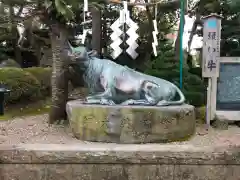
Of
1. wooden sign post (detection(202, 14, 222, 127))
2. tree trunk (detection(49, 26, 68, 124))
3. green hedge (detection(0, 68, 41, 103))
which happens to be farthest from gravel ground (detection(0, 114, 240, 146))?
wooden sign post (detection(202, 14, 222, 127))

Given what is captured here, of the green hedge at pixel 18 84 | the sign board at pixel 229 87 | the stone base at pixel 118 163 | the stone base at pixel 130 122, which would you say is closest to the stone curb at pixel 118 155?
the stone base at pixel 118 163

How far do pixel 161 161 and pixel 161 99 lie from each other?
1012 millimetres

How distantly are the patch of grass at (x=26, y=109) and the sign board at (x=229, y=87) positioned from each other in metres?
3.46

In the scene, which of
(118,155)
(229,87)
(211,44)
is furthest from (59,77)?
(229,87)

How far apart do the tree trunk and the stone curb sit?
1.40m

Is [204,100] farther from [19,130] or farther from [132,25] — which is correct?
[19,130]

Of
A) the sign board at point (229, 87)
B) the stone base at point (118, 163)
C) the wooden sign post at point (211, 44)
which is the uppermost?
the wooden sign post at point (211, 44)

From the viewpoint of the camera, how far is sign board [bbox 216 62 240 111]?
5949 mm

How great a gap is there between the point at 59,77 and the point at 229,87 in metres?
3.03

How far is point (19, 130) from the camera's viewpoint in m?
5.35

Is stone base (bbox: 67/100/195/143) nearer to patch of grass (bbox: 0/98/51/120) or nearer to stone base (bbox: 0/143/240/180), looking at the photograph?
stone base (bbox: 0/143/240/180)

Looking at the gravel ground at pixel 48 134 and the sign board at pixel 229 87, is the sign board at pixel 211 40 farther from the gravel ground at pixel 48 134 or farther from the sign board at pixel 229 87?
the gravel ground at pixel 48 134

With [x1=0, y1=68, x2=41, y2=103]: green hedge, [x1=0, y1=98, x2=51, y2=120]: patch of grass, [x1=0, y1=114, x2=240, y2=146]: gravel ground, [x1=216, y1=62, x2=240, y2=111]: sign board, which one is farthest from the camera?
[x1=0, y1=68, x2=41, y2=103]: green hedge

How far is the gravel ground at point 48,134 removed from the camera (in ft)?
15.7
